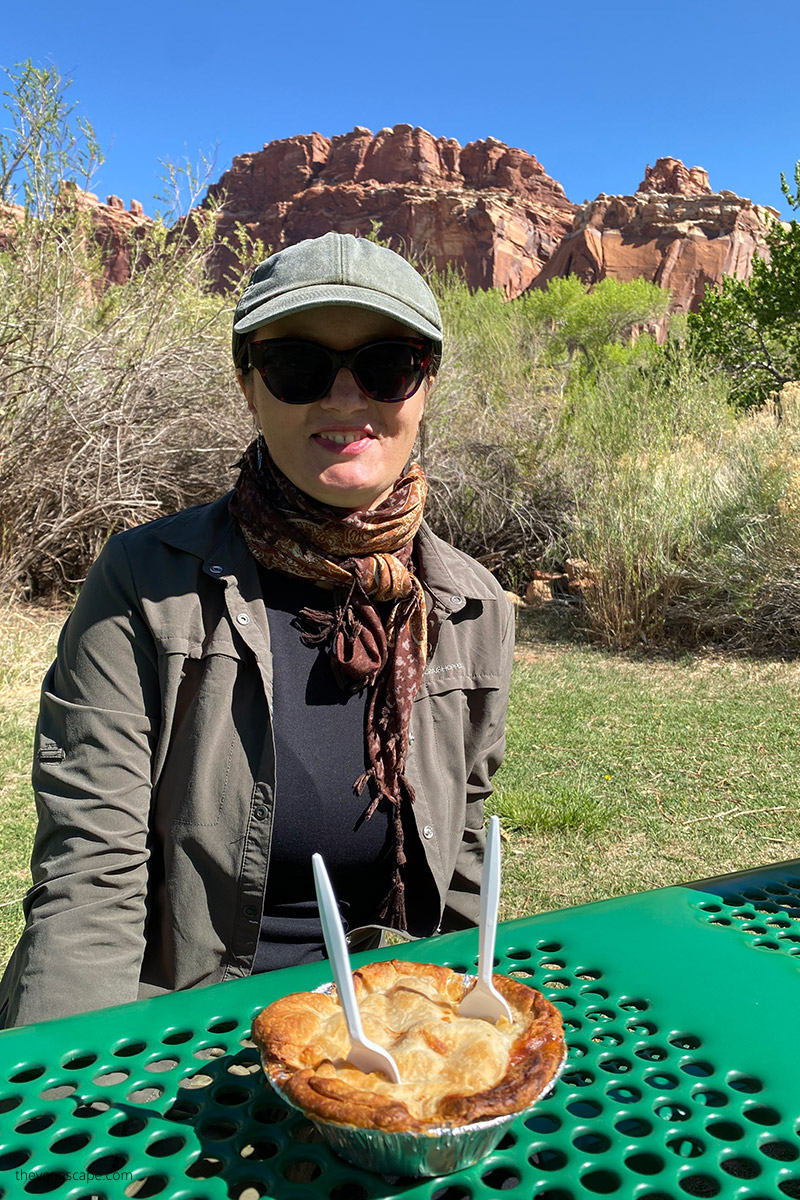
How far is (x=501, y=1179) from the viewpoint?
0.81 meters

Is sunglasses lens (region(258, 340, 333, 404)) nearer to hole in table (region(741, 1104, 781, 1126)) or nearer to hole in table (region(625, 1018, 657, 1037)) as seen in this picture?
hole in table (region(625, 1018, 657, 1037))

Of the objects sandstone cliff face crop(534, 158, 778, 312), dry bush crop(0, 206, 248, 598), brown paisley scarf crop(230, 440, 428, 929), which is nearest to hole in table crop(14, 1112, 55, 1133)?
brown paisley scarf crop(230, 440, 428, 929)

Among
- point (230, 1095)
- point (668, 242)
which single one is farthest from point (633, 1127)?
point (668, 242)

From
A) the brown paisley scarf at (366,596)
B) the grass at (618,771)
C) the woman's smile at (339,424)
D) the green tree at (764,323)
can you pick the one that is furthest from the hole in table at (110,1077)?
the green tree at (764,323)

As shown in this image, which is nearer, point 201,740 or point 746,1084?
point 746,1084

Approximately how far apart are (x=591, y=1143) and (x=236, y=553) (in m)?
1.17

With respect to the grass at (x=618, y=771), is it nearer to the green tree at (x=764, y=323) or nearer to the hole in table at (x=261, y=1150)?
the hole in table at (x=261, y=1150)

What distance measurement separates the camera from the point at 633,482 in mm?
7520

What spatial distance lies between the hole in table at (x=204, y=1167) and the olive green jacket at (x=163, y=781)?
578mm

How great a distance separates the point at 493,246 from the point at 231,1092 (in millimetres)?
70826

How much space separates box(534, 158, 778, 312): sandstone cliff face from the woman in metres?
58.2

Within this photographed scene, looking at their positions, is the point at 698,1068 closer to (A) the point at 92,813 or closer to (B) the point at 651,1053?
(B) the point at 651,1053

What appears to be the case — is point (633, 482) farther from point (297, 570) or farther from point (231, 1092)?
point (231, 1092)

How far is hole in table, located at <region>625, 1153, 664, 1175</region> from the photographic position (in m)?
0.80
